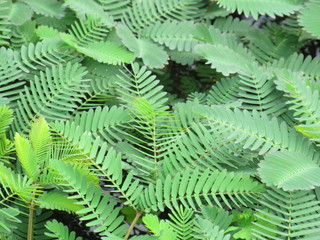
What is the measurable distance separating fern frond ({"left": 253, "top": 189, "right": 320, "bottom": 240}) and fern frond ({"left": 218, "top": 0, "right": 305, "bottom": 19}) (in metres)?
0.55

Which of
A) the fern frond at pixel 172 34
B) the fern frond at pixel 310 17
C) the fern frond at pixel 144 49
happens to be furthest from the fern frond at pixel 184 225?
the fern frond at pixel 310 17

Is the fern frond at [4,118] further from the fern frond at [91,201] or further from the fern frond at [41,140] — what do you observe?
the fern frond at [91,201]

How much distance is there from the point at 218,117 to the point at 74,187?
339 mm

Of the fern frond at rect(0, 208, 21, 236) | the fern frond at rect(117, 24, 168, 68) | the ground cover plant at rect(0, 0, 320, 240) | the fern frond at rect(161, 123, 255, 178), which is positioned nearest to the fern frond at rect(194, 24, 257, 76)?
the ground cover plant at rect(0, 0, 320, 240)

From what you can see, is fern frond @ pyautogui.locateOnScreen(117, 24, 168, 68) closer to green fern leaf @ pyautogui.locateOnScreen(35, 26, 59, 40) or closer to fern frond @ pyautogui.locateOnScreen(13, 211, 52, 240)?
green fern leaf @ pyautogui.locateOnScreen(35, 26, 59, 40)

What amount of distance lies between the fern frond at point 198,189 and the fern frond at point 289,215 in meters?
0.04

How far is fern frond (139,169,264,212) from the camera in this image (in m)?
1.08

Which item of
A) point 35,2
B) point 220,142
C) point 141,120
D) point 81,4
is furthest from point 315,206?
point 35,2

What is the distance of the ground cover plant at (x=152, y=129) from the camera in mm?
1057

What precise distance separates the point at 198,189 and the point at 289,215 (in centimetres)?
18

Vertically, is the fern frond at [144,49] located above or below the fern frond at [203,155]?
above

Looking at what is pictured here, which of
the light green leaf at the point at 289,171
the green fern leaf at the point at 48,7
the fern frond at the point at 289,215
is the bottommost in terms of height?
the fern frond at the point at 289,215

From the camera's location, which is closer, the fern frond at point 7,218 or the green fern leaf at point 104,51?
the fern frond at point 7,218

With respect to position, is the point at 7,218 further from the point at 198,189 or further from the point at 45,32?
the point at 45,32
